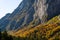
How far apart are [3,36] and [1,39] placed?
1.87 m

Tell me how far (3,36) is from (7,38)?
67.2 inches

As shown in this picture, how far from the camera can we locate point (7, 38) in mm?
71812

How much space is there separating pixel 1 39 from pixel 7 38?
2.94m

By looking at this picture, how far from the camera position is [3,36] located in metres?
71.1

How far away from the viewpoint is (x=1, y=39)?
228 feet
